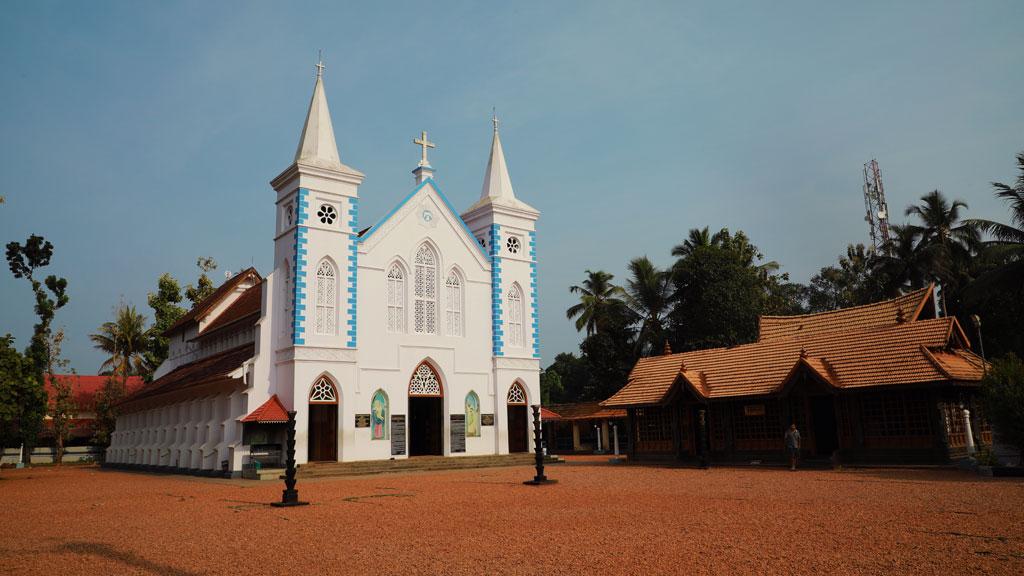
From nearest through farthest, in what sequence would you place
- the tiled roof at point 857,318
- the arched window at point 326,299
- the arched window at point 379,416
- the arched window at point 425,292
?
1. the tiled roof at point 857,318
2. the arched window at point 326,299
3. the arched window at point 379,416
4. the arched window at point 425,292

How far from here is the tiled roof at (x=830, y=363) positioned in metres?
20.1

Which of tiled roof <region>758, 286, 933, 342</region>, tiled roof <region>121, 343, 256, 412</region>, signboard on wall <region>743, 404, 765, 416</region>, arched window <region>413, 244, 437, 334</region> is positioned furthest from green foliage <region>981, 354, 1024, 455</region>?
tiled roof <region>121, 343, 256, 412</region>

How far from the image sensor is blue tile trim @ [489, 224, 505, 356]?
1236 inches

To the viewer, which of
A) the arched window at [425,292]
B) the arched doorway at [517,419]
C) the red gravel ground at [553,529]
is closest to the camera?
the red gravel ground at [553,529]

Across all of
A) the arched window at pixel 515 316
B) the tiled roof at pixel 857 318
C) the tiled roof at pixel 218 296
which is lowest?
the tiled roof at pixel 857 318

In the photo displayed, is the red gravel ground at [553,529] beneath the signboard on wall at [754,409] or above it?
beneath

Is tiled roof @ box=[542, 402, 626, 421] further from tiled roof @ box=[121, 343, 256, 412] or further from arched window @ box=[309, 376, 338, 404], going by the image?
tiled roof @ box=[121, 343, 256, 412]

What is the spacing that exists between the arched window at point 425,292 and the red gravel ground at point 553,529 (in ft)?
39.6

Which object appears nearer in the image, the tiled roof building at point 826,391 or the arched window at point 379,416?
the tiled roof building at point 826,391

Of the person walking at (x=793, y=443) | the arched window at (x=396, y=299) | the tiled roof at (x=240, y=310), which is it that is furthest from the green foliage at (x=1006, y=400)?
the tiled roof at (x=240, y=310)

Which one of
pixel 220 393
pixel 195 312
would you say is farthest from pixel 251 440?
pixel 195 312

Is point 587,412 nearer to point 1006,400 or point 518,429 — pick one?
point 518,429

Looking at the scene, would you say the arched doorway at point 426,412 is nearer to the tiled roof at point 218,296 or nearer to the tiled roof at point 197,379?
the tiled roof at point 197,379

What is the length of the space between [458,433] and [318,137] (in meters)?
12.5
